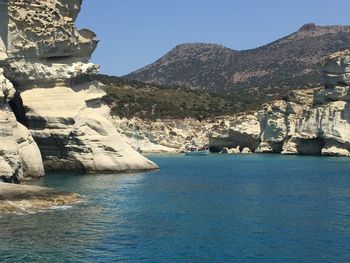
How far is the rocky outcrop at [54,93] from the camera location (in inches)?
1880

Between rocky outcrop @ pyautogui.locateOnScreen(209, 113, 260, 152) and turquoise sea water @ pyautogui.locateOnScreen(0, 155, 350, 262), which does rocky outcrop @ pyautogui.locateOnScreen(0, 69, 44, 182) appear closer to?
turquoise sea water @ pyautogui.locateOnScreen(0, 155, 350, 262)

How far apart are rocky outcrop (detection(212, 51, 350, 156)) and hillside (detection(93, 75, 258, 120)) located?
19.7 m

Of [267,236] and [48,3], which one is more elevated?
[48,3]

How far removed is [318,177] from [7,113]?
25.0 metres

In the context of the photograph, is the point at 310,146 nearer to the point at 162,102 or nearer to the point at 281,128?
the point at 281,128

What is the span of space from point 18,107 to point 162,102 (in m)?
83.0

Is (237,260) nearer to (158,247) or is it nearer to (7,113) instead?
(158,247)

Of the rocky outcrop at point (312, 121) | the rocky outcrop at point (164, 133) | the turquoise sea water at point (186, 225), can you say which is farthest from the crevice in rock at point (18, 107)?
the rocky outcrop at point (164, 133)

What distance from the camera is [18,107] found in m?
50.4

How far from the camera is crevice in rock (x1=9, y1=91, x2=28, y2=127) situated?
50.0 m

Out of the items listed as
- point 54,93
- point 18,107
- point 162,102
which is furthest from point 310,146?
point 18,107

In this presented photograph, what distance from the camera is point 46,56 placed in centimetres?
5006

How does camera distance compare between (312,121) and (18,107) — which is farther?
(312,121)

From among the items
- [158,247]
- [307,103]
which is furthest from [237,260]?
[307,103]
